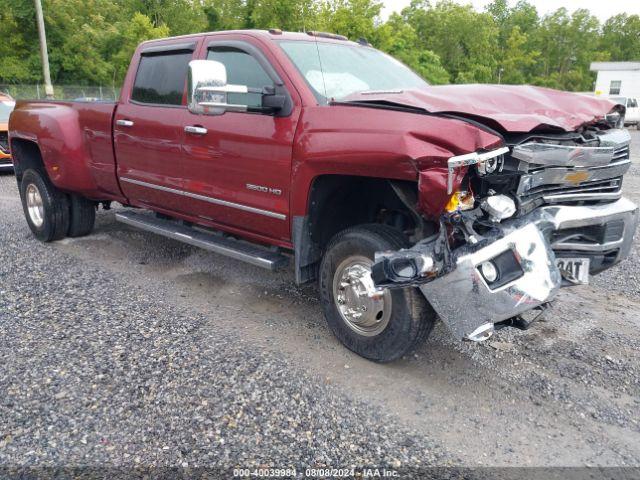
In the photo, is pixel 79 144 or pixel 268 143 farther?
pixel 79 144

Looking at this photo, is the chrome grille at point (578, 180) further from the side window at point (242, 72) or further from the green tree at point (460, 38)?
the green tree at point (460, 38)

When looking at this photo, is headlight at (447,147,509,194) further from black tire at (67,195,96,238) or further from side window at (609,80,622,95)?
side window at (609,80,622,95)

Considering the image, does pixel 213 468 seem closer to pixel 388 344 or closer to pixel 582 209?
pixel 388 344

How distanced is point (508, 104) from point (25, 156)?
5503 mm

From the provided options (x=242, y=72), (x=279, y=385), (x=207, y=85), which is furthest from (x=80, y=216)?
(x=279, y=385)

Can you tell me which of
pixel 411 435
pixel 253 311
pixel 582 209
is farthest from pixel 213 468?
pixel 582 209

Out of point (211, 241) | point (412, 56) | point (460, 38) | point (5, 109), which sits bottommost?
point (211, 241)

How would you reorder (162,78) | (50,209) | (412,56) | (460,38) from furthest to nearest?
(460,38)
(412,56)
(50,209)
(162,78)

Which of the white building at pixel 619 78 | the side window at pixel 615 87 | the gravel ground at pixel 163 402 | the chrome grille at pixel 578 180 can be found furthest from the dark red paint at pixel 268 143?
the side window at pixel 615 87

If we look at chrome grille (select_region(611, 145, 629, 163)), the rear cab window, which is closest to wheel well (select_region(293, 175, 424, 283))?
chrome grille (select_region(611, 145, 629, 163))

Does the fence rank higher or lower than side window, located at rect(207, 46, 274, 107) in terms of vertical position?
lower

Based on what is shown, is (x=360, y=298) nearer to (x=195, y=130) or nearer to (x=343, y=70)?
(x=343, y=70)

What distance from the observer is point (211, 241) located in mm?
4449

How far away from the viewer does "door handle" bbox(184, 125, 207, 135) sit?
13.9 ft
